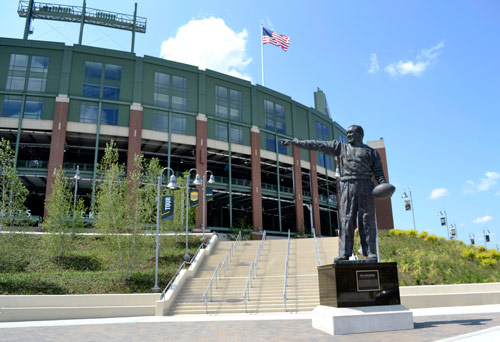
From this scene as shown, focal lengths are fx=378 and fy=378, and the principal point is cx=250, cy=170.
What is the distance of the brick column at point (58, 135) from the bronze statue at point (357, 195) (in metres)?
33.9

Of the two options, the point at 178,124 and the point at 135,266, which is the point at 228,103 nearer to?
the point at 178,124

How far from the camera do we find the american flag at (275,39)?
144 ft

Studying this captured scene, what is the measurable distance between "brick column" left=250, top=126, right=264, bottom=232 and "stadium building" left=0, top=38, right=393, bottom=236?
0.40 feet

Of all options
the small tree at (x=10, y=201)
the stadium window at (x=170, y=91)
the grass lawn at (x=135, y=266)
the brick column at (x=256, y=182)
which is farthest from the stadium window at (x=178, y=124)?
the small tree at (x=10, y=201)

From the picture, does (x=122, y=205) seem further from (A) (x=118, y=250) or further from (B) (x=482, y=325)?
(B) (x=482, y=325)

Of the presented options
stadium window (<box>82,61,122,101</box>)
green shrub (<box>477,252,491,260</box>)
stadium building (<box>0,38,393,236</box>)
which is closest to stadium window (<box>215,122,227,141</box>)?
stadium building (<box>0,38,393,236</box>)

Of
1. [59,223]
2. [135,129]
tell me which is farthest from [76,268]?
[135,129]

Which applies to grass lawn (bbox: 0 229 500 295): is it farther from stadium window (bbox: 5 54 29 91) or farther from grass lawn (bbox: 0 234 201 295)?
stadium window (bbox: 5 54 29 91)

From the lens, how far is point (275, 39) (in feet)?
145

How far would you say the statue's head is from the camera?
1042 cm

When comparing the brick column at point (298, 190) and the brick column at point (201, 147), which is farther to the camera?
the brick column at point (298, 190)

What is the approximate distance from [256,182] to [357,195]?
1428 inches

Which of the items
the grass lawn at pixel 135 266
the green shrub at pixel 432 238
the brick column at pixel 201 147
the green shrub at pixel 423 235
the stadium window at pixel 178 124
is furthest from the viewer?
the stadium window at pixel 178 124

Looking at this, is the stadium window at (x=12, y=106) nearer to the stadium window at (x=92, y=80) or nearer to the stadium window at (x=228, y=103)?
the stadium window at (x=92, y=80)
